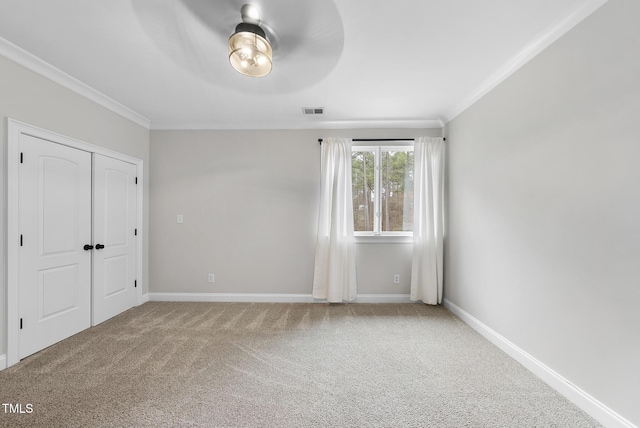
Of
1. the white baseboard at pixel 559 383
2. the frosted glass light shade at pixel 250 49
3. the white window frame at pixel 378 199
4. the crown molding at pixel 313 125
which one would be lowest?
the white baseboard at pixel 559 383

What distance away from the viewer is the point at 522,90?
230cm

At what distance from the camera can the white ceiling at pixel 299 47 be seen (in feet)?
5.83

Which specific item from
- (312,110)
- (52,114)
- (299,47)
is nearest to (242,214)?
(312,110)

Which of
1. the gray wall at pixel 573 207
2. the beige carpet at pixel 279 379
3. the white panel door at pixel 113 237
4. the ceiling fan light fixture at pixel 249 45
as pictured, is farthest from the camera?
the white panel door at pixel 113 237

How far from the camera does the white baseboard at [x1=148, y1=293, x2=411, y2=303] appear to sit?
3.91m

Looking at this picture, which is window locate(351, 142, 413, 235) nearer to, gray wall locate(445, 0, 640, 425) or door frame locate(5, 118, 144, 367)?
gray wall locate(445, 0, 640, 425)

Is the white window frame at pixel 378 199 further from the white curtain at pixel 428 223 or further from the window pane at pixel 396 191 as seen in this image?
the white curtain at pixel 428 223

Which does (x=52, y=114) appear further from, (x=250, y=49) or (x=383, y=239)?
(x=383, y=239)

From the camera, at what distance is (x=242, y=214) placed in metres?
3.97

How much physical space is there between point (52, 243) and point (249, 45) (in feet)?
8.76

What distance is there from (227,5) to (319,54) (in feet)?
2.60

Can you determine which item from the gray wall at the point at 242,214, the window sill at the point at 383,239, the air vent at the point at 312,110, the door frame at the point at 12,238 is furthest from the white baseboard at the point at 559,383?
the door frame at the point at 12,238

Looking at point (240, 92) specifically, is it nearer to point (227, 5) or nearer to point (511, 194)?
point (227, 5)

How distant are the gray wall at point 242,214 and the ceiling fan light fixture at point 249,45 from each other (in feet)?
6.38
